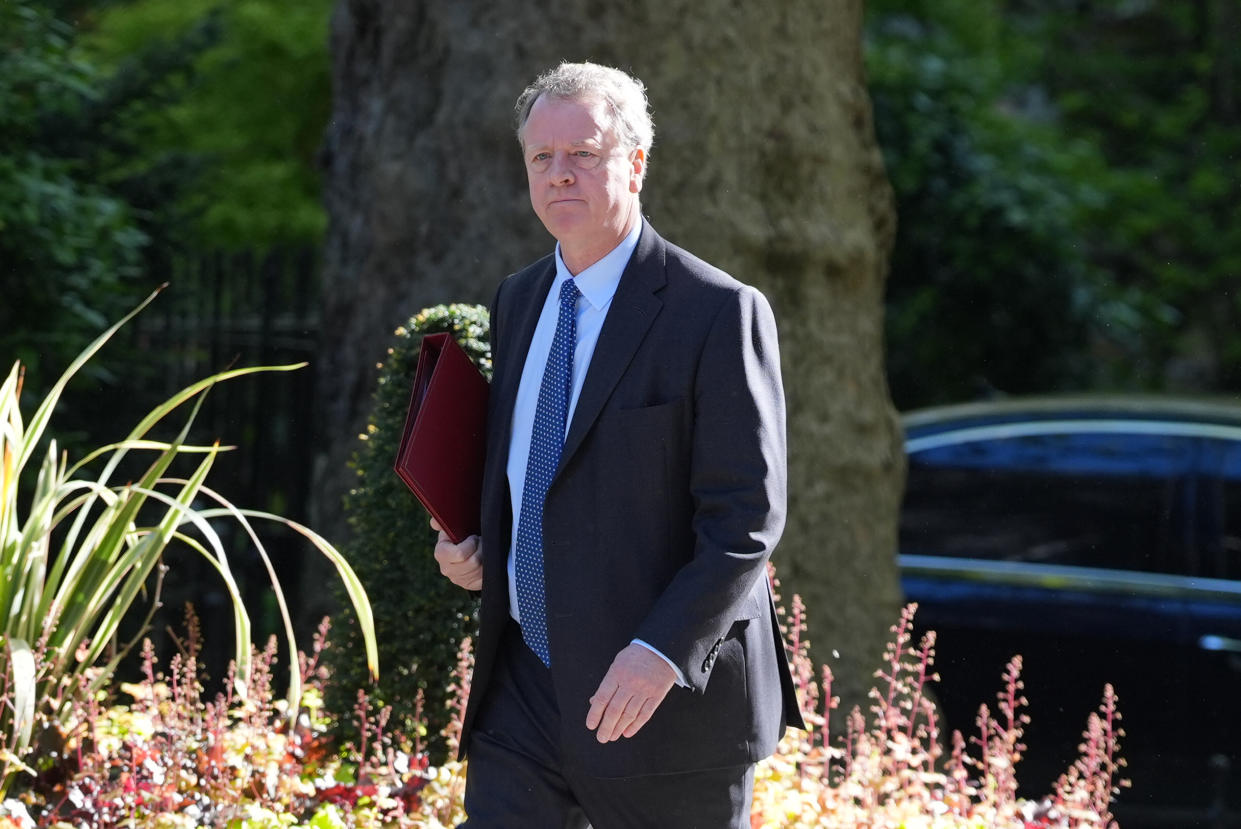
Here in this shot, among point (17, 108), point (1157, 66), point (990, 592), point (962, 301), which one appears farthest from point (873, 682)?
point (1157, 66)

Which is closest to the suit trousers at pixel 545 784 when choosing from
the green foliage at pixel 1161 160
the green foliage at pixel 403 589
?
the green foliage at pixel 403 589

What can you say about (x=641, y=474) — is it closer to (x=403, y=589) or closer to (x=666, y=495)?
(x=666, y=495)

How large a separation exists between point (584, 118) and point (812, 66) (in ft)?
10.1

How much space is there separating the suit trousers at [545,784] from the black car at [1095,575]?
10.6 feet

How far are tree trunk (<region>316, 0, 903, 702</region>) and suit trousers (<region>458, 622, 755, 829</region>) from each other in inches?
100

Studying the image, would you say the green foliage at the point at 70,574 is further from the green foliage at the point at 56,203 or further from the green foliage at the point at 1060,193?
the green foliage at the point at 1060,193

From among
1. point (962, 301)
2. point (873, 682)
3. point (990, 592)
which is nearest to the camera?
point (873, 682)

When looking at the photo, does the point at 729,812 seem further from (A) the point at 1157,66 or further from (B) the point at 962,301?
(A) the point at 1157,66

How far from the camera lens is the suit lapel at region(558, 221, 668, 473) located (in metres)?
2.66

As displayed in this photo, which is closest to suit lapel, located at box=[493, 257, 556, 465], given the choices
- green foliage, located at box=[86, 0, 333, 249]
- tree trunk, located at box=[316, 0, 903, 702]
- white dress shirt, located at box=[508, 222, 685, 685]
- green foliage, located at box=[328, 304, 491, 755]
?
white dress shirt, located at box=[508, 222, 685, 685]

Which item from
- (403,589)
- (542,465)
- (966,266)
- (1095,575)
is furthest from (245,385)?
(966,266)

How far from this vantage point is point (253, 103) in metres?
11.0

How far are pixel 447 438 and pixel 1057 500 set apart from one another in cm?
400

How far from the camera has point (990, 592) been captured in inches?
235
